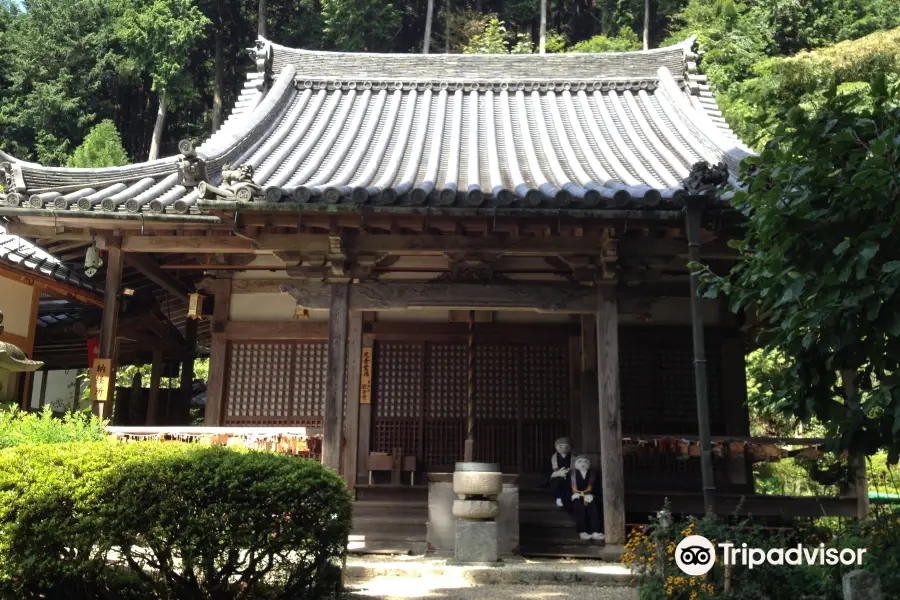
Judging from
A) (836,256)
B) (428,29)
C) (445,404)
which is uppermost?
(428,29)

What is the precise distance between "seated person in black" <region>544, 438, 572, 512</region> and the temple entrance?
A: 1.24 m

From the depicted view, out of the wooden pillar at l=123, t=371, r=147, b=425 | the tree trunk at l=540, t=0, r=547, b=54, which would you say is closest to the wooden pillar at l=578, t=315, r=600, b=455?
the wooden pillar at l=123, t=371, r=147, b=425

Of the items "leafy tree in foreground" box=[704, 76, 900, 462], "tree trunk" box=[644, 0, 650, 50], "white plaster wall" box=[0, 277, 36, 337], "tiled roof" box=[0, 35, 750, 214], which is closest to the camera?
"leafy tree in foreground" box=[704, 76, 900, 462]

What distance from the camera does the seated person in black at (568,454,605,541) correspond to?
9227 mm

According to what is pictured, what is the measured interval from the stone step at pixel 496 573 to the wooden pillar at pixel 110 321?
12.8 ft

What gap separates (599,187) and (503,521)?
13.2ft

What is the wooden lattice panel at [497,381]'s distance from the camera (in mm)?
11633

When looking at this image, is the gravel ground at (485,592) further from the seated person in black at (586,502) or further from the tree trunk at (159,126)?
the tree trunk at (159,126)

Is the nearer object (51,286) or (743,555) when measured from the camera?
(743,555)

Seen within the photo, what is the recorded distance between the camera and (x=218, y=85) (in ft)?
115

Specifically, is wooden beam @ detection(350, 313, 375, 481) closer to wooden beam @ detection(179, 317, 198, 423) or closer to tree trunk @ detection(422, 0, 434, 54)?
wooden beam @ detection(179, 317, 198, 423)

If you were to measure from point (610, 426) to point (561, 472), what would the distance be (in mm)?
1412

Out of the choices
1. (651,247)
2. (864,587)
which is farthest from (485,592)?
(651,247)

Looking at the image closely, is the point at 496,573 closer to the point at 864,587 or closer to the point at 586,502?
the point at 586,502
